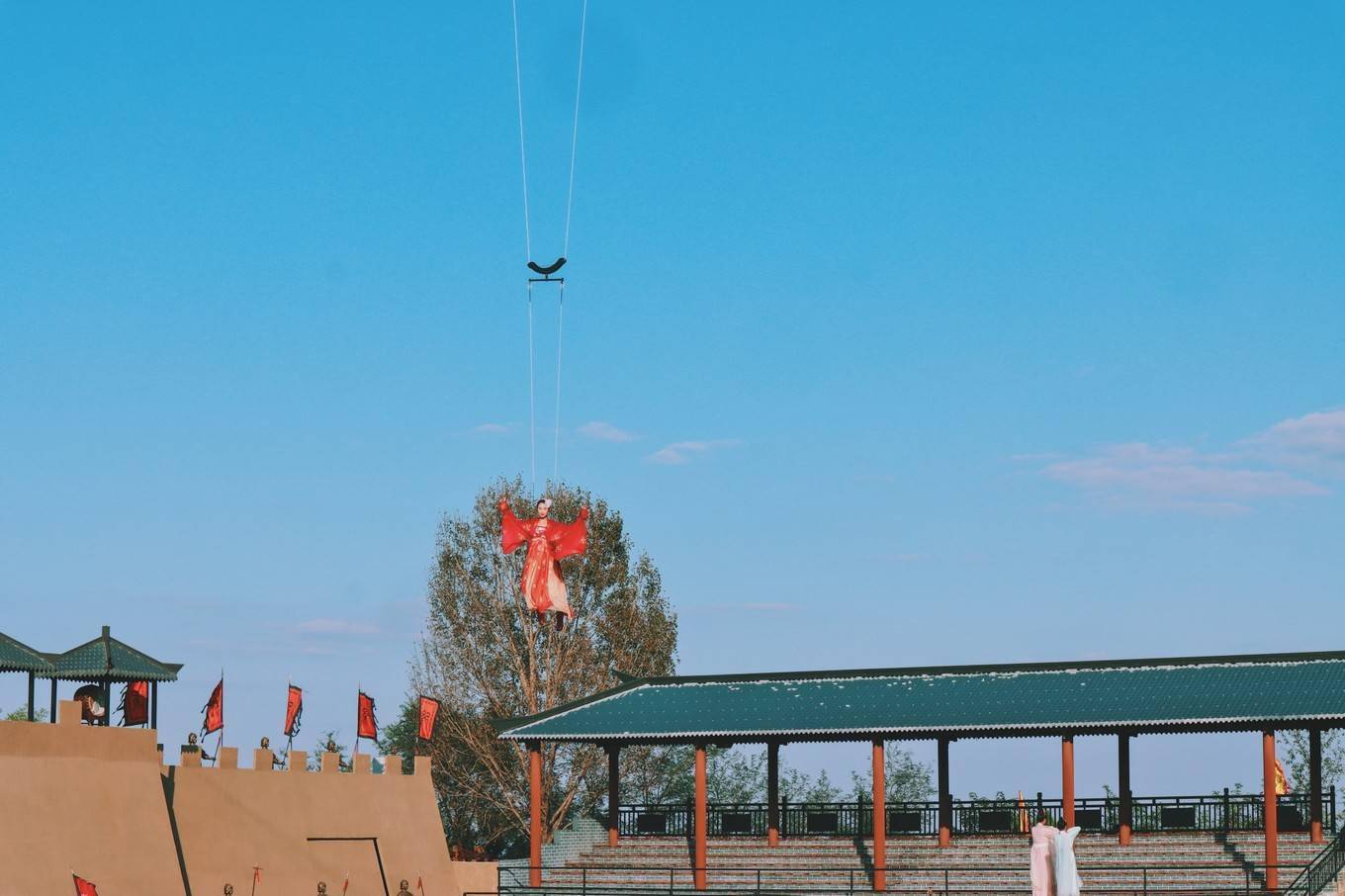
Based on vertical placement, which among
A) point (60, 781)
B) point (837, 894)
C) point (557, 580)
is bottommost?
point (837, 894)

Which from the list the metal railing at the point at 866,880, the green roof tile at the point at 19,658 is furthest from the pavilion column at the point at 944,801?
the green roof tile at the point at 19,658

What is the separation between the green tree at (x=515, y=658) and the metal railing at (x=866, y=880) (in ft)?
44.4

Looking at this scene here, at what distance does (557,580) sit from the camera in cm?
4544

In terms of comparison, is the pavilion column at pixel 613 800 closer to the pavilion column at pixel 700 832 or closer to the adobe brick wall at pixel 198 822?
the adobe brick wall at pixel 198 822

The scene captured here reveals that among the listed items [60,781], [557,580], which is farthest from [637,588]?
[60,781]

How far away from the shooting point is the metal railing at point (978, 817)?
128ft

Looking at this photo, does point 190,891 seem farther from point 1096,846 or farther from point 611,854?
point 1096,846

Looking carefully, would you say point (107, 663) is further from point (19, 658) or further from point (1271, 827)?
point (1271, 827)

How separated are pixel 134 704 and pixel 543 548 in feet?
33.7

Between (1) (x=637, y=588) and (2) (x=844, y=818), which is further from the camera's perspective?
(1) (x=637, y=588)

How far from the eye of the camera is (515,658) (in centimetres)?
5662

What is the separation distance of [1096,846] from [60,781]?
20.4 m

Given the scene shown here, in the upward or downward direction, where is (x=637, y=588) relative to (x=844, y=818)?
upward

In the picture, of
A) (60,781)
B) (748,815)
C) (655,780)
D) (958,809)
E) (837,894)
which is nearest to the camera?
(60,781)
